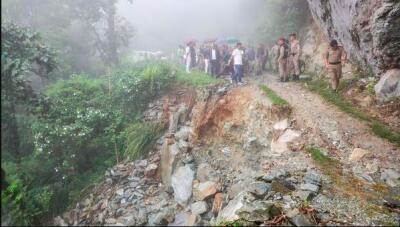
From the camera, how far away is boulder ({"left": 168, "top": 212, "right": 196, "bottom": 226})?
294 inches

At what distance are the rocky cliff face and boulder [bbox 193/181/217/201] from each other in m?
6.38

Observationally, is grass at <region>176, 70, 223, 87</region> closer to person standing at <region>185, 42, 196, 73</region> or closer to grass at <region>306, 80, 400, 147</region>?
person standing at <region>185, 42, 196, 73</region>

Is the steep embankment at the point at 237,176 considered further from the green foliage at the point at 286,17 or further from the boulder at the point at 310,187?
the green foliage at the point at 286,17

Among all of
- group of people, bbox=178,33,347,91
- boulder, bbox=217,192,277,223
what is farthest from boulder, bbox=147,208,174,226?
group of people, bbox=178,33,347,91

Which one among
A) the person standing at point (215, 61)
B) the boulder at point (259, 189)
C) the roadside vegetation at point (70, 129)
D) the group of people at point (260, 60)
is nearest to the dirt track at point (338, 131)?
the group of people at point (260, 60)

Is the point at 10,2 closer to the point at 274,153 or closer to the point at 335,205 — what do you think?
the point at 274,153

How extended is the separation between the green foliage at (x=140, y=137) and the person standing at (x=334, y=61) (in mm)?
6176

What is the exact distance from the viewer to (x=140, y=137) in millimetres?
11508

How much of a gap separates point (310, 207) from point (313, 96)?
6245 millimetres

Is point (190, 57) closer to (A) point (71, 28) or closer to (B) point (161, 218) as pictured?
(A) point (71, 28)

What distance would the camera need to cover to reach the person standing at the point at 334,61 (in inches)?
445

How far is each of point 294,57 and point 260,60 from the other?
4.43m

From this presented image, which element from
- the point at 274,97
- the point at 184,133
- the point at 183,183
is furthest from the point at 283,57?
the point at 183,183

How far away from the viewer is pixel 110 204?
9.47 meters
